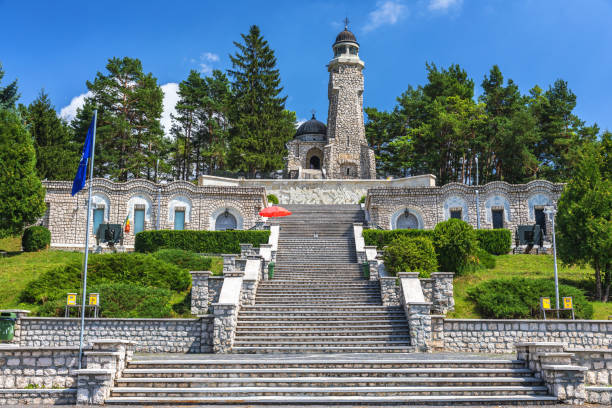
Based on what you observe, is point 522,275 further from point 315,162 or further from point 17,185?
point 315,162

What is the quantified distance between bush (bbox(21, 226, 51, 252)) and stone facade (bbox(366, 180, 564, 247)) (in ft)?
62.3

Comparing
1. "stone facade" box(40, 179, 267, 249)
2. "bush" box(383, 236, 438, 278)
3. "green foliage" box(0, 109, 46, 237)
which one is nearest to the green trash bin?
"bush" box(383, 236, 438, 278)

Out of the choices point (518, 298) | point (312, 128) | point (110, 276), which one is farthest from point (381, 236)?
point (312, 128)

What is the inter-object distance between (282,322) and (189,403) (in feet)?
18.4

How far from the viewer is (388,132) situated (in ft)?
175

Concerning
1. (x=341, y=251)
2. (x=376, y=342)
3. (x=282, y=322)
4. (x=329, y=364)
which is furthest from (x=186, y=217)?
(x=329, y=364)

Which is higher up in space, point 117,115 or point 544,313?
point 117,115

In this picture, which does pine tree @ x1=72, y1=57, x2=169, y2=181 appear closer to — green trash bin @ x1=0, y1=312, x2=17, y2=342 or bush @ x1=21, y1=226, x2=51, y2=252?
bush @ x1=21, y1=226, x2=51, y2=252

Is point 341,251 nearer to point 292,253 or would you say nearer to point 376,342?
point 292,253

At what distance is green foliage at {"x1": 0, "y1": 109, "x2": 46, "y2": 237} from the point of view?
27.0m

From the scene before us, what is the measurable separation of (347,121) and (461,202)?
19.0 meters

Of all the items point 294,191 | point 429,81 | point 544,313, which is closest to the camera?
point 544,313

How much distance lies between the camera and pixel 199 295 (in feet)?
54.4

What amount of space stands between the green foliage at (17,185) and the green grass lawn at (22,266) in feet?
6.26
